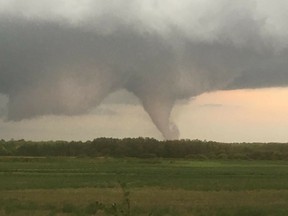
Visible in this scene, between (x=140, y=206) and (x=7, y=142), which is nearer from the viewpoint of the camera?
(x=140, y=206)

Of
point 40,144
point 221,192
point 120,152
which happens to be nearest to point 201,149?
point 120,152

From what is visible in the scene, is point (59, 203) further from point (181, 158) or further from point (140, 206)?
point (181, 158)

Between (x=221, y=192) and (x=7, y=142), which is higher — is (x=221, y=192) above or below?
below

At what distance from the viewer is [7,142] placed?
156m

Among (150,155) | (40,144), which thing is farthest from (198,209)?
(40,144)

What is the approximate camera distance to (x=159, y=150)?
474 ft

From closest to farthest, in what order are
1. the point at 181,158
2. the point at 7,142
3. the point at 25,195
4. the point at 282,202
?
the point at 282,202 < the point at 25,195 < the point at 181,158 < the point at 7,142

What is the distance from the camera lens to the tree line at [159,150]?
14188 centimetres

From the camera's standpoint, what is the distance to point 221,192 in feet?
135

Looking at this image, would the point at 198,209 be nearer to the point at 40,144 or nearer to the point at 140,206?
the point at 140,206

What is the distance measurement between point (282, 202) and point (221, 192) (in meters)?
8.18

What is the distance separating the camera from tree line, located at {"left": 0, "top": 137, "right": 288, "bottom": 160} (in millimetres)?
141875

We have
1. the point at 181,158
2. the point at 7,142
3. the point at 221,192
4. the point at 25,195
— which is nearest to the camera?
the point at 25,195

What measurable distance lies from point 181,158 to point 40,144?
3567 cm
